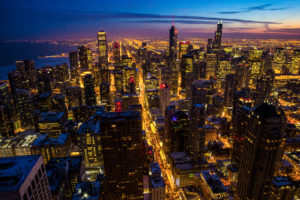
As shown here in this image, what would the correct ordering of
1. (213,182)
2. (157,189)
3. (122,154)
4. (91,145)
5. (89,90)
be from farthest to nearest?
(89,90) < (91,145) < (213,182) < (157,189) < (122,154)

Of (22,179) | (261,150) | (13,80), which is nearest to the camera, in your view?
(22,179)

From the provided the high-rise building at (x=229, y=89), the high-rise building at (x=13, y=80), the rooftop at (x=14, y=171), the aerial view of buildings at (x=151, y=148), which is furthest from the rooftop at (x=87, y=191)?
the high-rise building at (x=13, y=80)

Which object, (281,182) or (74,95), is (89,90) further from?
(281,182)

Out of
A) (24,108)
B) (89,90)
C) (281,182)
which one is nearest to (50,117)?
(24,108)

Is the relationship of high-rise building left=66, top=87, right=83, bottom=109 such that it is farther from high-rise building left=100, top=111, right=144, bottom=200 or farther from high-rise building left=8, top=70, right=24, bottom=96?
high-rise building left=100, top=111, right=144, bottom=200

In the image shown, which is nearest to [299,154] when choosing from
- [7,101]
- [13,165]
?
[13,165]

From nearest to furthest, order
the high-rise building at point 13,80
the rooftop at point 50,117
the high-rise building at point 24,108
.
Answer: the rooftop at point 50,117, the high-rise building at point 24,108, the high-rise building at point 13,80

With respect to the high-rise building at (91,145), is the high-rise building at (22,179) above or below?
above

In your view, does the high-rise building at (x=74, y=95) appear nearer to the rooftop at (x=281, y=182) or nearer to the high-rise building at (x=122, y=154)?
the high-rise building at (x=122, y=154)
